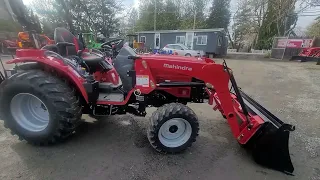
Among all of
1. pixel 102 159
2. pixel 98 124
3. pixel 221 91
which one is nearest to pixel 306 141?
pixel 221 91

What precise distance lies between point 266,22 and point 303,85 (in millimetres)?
25721

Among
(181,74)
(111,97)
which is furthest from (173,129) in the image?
(111,97)

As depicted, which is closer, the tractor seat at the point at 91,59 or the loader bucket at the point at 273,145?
the loader bucket at the point at 273,145

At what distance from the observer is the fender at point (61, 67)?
2633mm

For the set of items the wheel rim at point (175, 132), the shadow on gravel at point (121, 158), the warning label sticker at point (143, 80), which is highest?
the warning label sticker at point (143, 80)

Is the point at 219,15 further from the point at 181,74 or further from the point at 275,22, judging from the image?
the point at 181,74

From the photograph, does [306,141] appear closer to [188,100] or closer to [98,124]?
[188,100]

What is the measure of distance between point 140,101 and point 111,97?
0.47 meters

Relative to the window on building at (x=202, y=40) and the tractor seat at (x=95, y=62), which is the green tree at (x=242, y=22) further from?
the tractor seat at (x=95, y=62)

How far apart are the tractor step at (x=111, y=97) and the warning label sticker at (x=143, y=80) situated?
0.38m

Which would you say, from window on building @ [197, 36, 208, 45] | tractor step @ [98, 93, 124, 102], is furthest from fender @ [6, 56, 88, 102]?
window on building @ [197, 36, 208, 45]

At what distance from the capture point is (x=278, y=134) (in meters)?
2.42

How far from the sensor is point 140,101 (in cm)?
285

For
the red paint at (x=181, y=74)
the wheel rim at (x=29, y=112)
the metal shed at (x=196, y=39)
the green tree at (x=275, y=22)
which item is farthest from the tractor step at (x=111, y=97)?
the green tree at (x=275, y=22)
